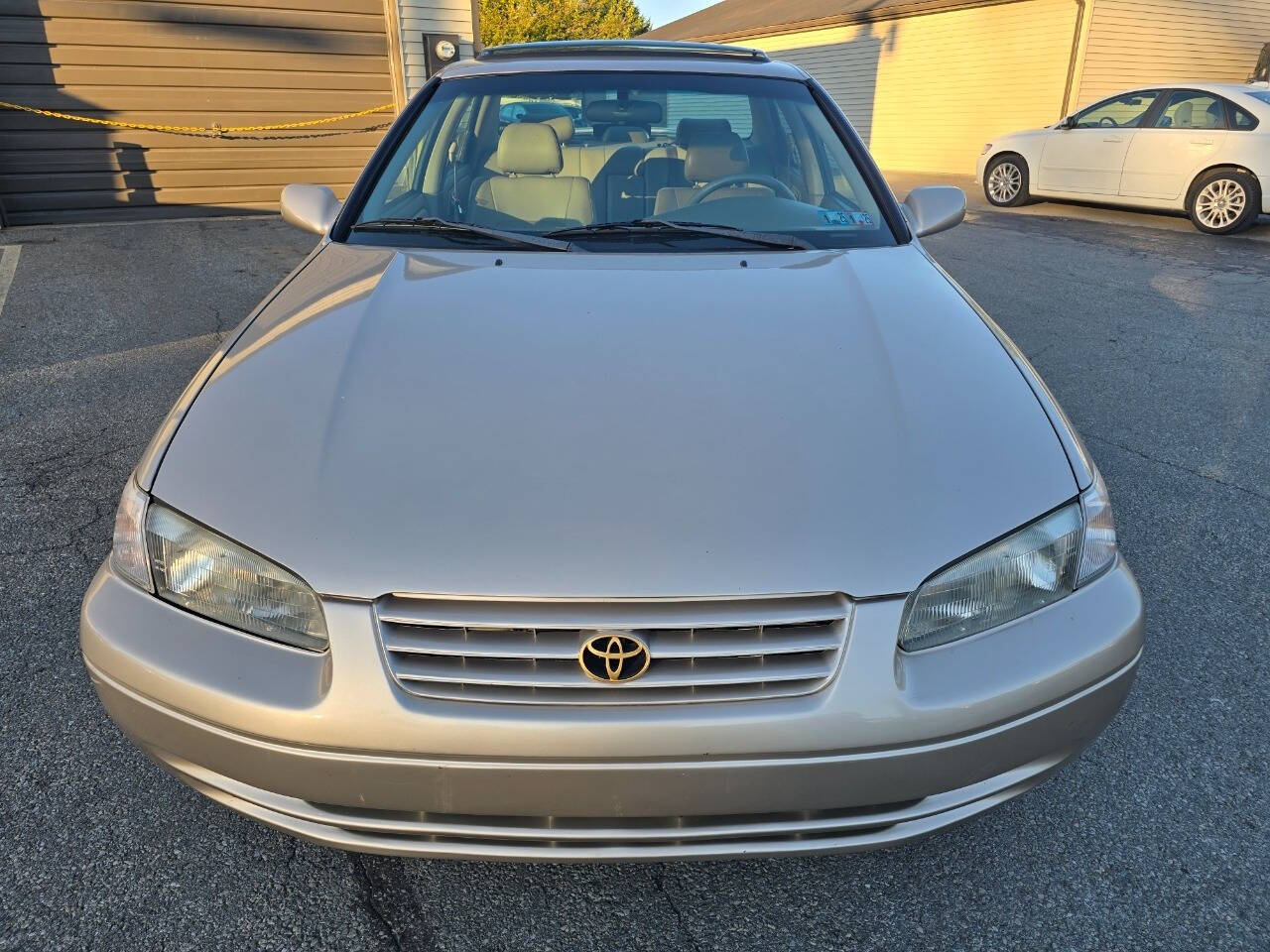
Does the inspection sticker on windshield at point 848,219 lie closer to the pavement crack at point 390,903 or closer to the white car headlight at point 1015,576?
the white car headlight at point 1015,576

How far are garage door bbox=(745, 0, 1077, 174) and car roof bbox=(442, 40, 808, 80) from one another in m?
14.7

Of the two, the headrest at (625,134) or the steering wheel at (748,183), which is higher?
the headrest at (625,134)

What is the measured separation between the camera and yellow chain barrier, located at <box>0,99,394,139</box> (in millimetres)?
8578

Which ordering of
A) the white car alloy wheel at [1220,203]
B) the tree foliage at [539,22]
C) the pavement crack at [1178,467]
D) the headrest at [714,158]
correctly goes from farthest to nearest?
the tree foliage at [539,22], the white car alloy wheel at [1220,203], the pavement crack at [1178,467], the headrest at [714,158]

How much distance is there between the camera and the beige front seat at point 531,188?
8.77 ft

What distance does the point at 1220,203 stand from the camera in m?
9.65

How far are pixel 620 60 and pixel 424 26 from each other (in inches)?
310

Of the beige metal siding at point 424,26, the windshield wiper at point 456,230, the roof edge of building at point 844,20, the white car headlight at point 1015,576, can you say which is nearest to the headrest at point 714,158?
the windshield wiper at point 456,230

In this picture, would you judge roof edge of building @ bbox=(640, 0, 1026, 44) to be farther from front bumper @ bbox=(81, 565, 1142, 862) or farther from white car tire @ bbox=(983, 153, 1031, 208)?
front bumper @ bbox=(81, 565, 1142, 862)

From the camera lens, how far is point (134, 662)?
155 centimetres

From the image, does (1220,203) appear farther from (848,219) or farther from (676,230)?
(676,230)

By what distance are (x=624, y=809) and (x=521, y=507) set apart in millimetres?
523

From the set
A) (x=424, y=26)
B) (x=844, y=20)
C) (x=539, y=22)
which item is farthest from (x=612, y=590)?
(x=539, y=22)

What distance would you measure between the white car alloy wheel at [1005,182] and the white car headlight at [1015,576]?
1133 cm
